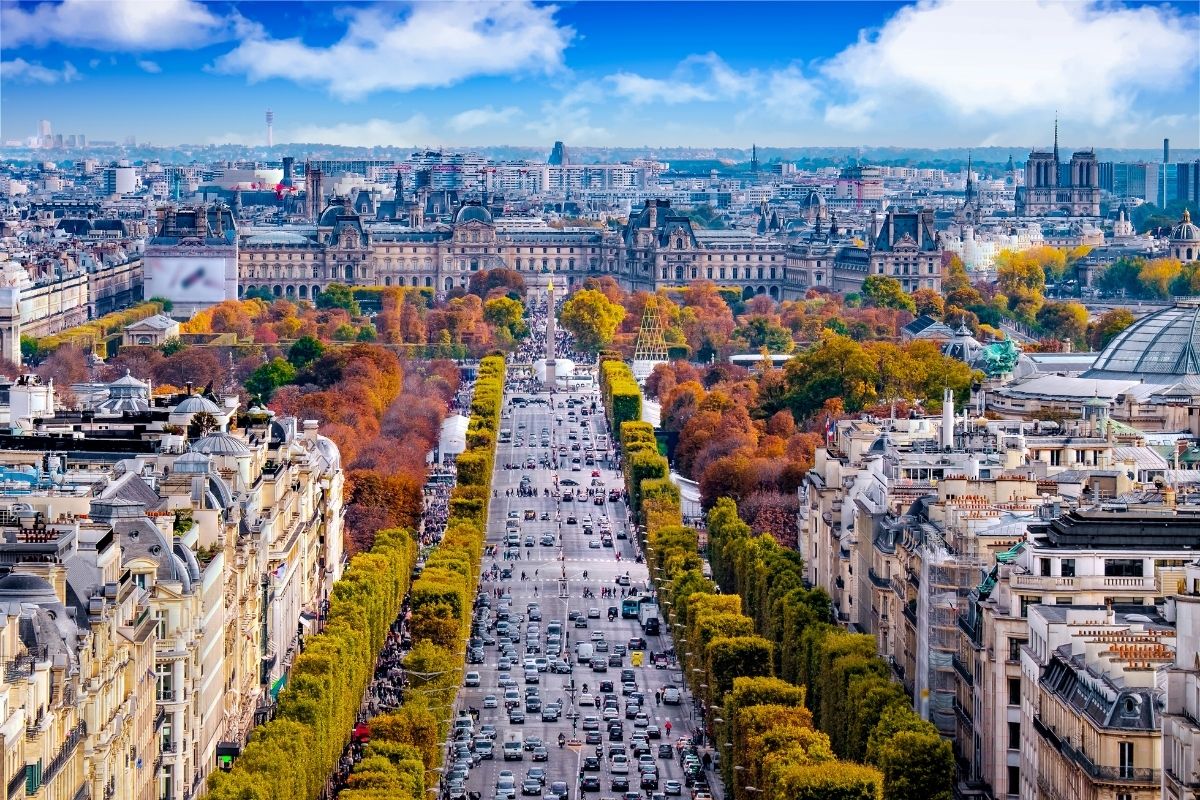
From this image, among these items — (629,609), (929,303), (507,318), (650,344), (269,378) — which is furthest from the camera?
(507,318)

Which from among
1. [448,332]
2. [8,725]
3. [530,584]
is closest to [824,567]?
[530,584]

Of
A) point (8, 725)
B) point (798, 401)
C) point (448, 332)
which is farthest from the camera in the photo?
point (448, 332)

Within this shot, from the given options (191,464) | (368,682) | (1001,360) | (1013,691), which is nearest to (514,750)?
(368,682)

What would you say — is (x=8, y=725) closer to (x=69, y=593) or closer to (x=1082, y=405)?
(x=69, y=593)

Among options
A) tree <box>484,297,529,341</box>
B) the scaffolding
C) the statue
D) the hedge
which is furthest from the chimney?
tree <box>484,297,529,341</box>

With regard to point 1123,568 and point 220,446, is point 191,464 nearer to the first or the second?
point 220,446
